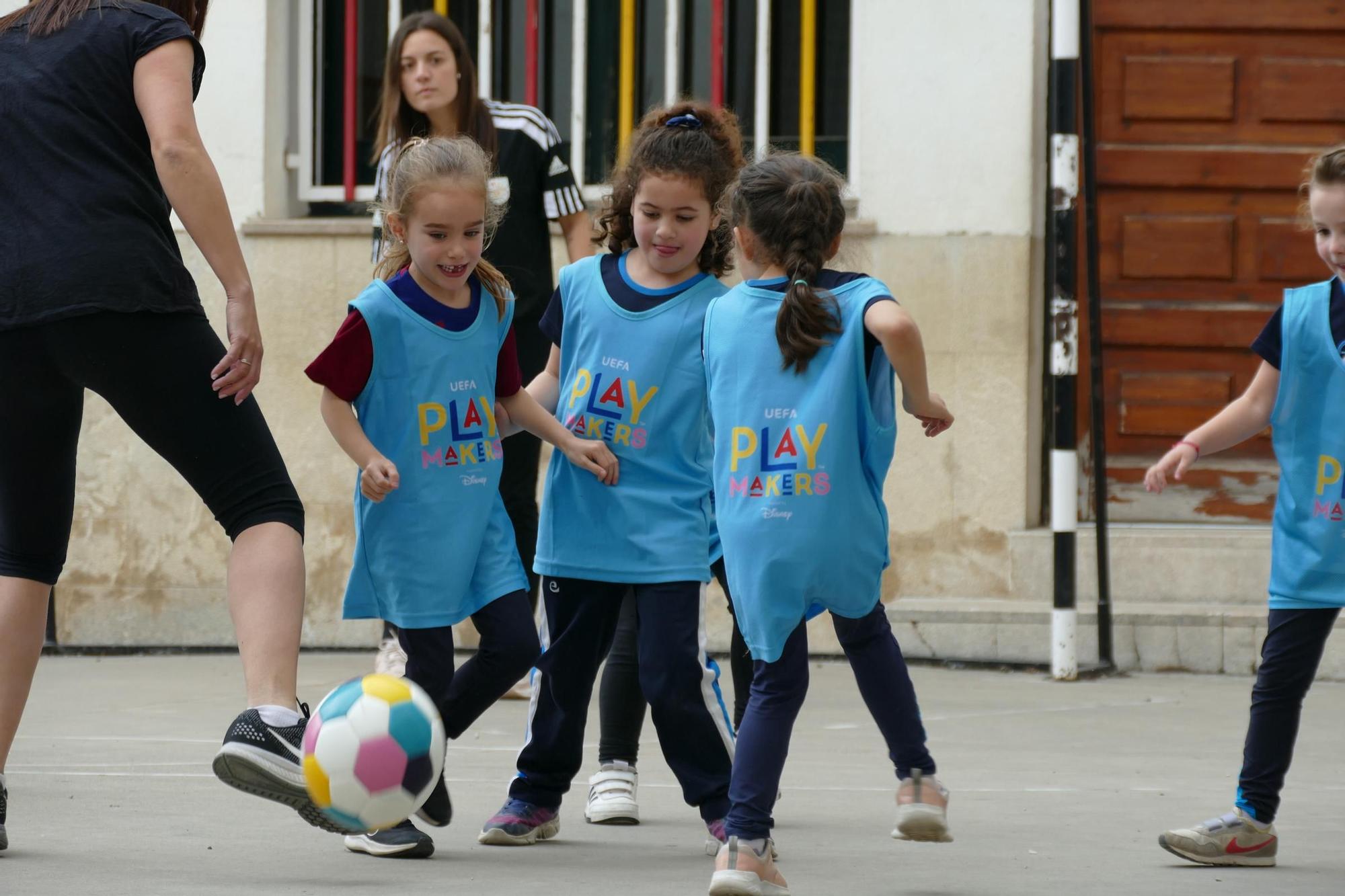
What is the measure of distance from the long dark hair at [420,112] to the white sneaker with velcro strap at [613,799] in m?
2.21

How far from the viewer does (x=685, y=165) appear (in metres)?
4.01

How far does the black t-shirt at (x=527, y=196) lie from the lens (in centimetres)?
591

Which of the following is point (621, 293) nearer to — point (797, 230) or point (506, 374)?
point (506, 374)

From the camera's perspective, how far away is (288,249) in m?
7.72

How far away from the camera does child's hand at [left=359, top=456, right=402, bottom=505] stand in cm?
371

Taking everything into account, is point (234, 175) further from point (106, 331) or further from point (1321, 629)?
point (1321, 629)

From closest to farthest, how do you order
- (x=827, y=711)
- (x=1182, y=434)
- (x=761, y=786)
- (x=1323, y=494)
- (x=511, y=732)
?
(x=761, y=786) < (x=1323, y=494) < (x=511, y=732) < (x=827, y=711) < (x=1182, y=434)

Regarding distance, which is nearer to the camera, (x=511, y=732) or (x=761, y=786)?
(x=761, y=786)

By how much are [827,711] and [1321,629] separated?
8.01 feet

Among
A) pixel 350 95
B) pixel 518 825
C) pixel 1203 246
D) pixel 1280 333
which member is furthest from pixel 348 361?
pixel 1203 246

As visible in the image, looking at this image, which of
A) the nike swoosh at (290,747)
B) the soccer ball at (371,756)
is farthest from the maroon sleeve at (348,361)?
the nike swoosh at (290,747)

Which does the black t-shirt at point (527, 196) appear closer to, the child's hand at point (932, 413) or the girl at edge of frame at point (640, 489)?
the girl at edge of frame at point (640, 489)

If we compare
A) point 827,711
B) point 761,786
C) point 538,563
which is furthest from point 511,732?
point 761,786

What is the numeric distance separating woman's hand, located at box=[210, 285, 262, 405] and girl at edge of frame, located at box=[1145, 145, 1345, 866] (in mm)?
1858
